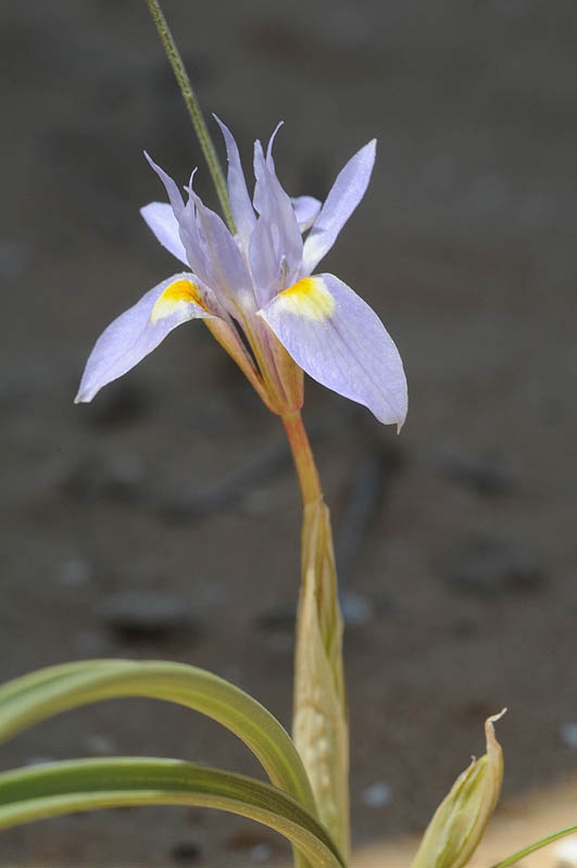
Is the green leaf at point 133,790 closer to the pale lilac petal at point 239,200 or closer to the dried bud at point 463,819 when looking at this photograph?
the dried bud at point 463,819

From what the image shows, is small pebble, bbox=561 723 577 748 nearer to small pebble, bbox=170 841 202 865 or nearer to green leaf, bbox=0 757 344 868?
small pebble, bbox=170 841 202 865

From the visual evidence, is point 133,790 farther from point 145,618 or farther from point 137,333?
point 145,618

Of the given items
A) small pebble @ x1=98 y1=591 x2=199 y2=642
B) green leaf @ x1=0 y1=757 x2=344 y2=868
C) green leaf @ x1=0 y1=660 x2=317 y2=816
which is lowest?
green leaf @ x1=0 y1=757 x2=344 y2=868

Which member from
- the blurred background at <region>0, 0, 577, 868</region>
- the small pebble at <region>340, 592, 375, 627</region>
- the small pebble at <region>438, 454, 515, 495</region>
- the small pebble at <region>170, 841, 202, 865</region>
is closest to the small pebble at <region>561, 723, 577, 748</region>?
the blurred background at <region>0, 0, 577, 868</region>

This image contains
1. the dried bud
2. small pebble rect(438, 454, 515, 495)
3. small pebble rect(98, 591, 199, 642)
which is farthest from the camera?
small pebble rect(438, 454, 515, 495)

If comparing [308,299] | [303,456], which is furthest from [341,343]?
[303,456]

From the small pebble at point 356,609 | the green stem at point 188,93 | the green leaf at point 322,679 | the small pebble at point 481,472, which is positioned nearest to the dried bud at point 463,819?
the green leaf at point 322,679
